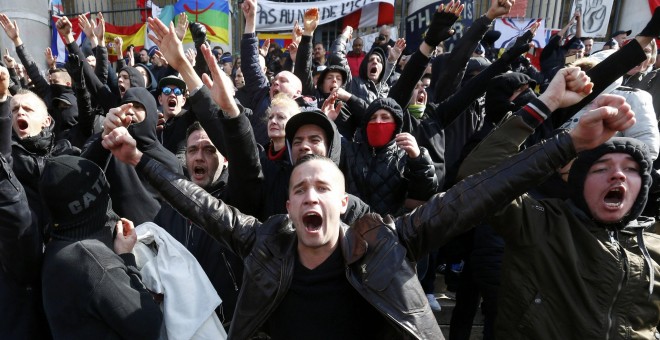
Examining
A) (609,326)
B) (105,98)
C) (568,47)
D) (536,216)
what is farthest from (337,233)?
(568,47)

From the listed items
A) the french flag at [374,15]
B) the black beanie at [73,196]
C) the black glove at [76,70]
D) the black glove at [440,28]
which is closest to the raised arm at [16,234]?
the black beanie at [73,196]

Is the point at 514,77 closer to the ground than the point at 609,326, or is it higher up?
higher up

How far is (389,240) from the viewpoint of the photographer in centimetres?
164

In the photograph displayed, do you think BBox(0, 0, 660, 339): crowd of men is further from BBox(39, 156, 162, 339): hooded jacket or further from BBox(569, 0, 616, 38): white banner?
BBox(569, 0, 616, 38): white banner

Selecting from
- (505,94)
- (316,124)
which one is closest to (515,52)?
(505,94)

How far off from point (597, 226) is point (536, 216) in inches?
10.9

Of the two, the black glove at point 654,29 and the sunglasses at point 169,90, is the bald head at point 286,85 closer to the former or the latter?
the sunglasses at point 169,90

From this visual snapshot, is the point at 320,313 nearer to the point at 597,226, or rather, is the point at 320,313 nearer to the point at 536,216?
the point at 536,216

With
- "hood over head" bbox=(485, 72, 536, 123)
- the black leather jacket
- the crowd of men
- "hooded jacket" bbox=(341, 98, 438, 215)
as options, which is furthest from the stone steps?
the black leather jacket

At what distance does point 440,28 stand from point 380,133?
3.78ft

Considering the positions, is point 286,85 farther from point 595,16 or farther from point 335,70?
point 595,16

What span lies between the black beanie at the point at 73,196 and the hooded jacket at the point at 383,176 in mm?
1570

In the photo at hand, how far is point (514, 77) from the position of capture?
3197 mm

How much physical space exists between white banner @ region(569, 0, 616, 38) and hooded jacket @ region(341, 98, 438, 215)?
418 inches
